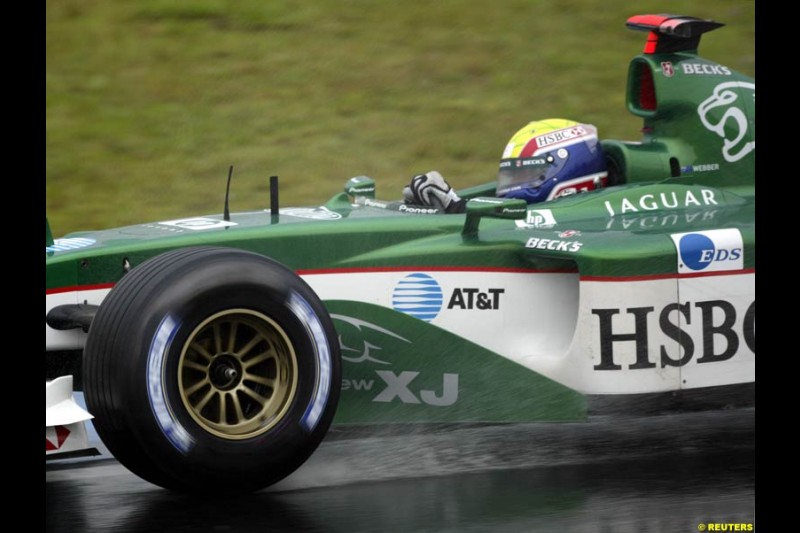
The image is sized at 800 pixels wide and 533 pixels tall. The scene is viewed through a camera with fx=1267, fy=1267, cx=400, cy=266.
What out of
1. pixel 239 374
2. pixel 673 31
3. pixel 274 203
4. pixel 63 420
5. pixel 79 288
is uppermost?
pixel 673 31

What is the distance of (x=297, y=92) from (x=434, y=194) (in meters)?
6.00

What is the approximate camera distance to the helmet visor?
6.81 meters

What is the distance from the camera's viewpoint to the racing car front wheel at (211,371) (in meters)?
4.79

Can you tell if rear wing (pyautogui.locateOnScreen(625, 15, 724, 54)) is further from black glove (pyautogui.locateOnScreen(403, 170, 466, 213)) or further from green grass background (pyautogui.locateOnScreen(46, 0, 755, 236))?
green grass background (pyautogui.locateOnScreen(46, 0, 755, 236))

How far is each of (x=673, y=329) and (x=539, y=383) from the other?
69 centimetres

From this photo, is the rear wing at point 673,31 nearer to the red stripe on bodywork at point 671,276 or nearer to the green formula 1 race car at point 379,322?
the green formula 1 race car at point 379,322

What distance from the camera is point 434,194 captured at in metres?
6.50

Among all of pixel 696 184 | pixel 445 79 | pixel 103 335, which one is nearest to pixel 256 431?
pixel 103 335

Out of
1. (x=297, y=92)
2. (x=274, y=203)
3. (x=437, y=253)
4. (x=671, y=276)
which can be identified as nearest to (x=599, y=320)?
(x=671, y=276)

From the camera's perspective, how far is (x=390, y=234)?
5918mm

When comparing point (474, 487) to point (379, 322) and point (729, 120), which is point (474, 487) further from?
point (729, 120)

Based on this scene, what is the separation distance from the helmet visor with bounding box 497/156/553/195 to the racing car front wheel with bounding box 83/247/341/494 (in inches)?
79.6

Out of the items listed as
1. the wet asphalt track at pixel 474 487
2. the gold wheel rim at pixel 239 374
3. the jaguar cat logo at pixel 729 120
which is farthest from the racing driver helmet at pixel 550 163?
the gold wheel rim at pixel 239 374

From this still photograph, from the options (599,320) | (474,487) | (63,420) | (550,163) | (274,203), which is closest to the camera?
(63,420)
